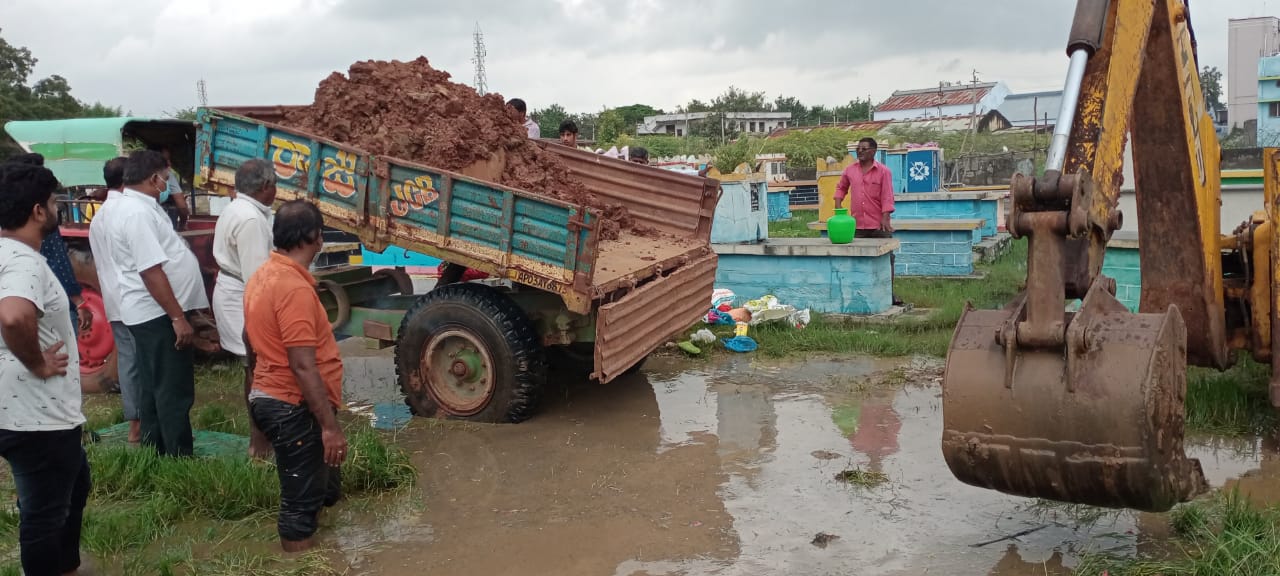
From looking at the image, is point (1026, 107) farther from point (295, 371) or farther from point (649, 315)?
point (295, 371)

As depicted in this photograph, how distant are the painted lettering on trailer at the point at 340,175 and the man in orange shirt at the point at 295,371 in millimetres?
2099

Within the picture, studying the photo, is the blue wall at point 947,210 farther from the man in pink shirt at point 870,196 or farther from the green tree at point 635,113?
the green tree at point 635,113

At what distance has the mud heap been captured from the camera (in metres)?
6.31

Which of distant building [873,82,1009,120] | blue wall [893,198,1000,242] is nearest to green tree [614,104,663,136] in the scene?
distant building [873,82,1009,120]

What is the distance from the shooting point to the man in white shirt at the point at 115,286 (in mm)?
4925

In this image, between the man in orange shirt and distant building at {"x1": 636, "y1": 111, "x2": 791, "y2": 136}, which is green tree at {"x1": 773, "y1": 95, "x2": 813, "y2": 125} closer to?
distant building at {"x1": 636, "y1": 111, "x2": 791, "y2": 136}

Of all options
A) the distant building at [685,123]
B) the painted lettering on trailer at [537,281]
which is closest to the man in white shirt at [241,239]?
the painted lettering on trailer at [537,281]

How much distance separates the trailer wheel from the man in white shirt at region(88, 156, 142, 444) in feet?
5.12

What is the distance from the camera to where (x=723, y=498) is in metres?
4.64

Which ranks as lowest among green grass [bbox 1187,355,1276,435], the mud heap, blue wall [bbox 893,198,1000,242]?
green grass [bbox 1187,355,1276,435]

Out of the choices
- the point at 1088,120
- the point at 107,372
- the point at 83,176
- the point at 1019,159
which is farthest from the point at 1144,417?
the point at 1019,159

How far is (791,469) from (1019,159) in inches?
925

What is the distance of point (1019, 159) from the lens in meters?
25.9

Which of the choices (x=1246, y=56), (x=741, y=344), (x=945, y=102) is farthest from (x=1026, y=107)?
(x=741, y=344)
